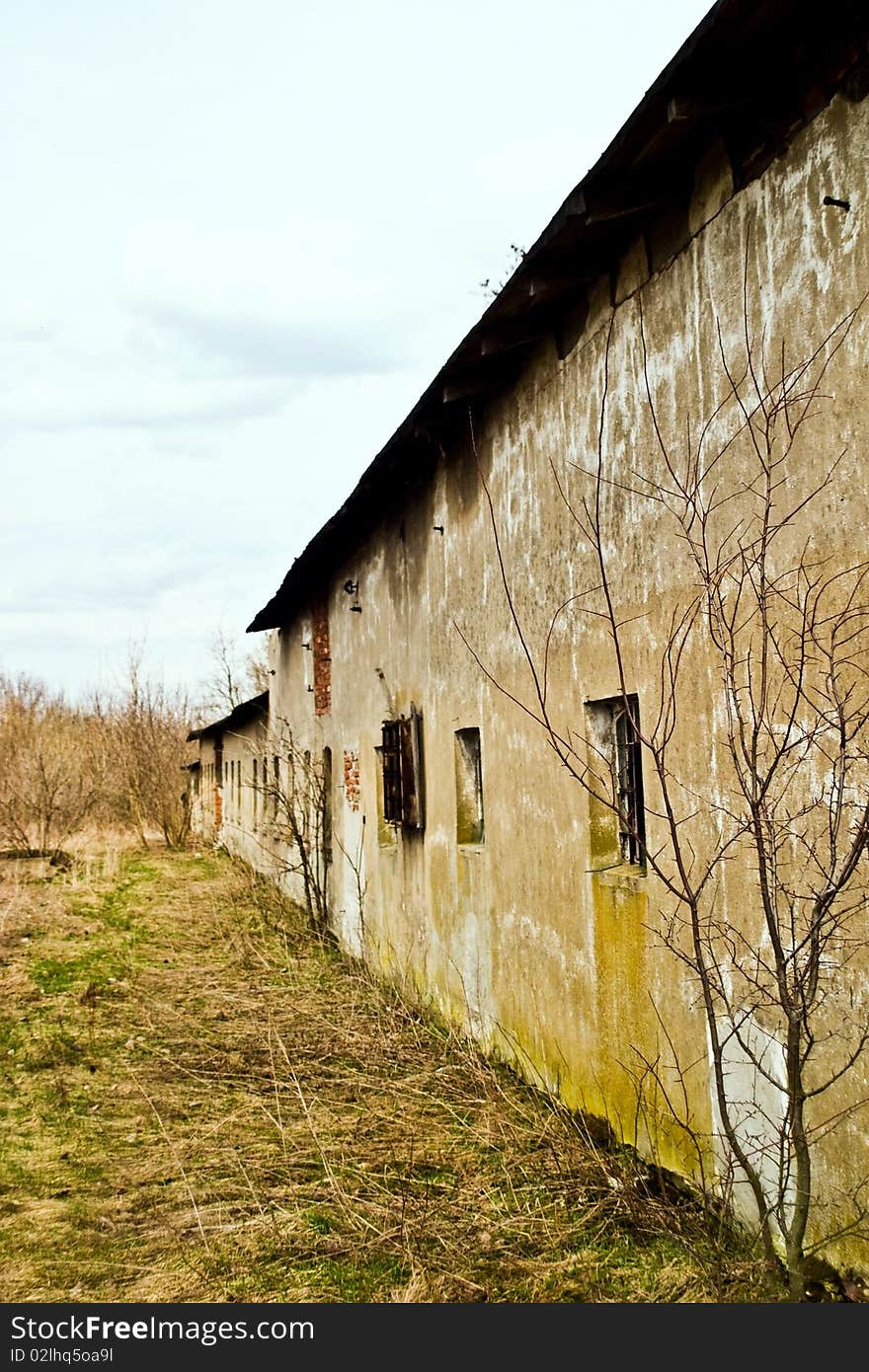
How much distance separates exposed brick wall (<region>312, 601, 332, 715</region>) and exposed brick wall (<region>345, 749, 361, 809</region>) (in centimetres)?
124

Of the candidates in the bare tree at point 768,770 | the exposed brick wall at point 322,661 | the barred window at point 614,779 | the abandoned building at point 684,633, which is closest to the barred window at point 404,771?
the abandoned building at point 684,633

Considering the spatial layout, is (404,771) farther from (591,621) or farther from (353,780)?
(591,621)

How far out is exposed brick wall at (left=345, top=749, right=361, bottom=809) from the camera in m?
10.9

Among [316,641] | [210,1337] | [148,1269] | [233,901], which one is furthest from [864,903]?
[233,901]

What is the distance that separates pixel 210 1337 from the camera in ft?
11.6

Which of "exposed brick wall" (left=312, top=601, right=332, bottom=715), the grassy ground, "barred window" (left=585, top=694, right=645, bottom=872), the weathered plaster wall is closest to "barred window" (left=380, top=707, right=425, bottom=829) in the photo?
the weathered plaster wall

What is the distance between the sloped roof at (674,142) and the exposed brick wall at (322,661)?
5.93 metres

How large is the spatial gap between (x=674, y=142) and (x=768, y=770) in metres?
2.56

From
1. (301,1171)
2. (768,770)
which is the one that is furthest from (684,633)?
(301,1171)

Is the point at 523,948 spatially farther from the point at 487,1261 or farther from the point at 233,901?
the point at 233,901

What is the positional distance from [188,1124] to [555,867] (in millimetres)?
2492

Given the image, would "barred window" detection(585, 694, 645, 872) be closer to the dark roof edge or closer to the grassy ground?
the grassy ground

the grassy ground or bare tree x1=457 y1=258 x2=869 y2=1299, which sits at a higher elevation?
bare tree x1=457 y1=258 x2=869 y2=1299

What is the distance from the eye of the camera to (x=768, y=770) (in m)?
3.61
